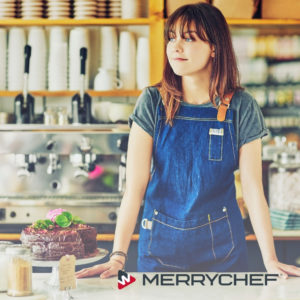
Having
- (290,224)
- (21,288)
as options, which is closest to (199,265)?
(21,288)

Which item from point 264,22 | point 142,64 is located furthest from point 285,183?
point 142,64

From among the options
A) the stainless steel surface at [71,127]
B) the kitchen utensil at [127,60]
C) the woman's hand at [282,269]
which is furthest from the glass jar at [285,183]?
the woman's hand at [282,269]

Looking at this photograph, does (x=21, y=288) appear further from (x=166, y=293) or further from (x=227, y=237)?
(x=227, y=237)

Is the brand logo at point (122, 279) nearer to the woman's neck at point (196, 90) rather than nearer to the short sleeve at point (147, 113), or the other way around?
Result: the short sleeve at point (147, 113)

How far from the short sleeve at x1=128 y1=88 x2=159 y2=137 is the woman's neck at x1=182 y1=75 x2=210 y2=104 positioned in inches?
3.9

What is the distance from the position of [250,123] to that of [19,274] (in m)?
0.84

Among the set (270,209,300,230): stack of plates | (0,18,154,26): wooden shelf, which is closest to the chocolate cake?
(270,209,300,230): stack of plates

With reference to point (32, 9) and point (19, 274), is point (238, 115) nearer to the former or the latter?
point (19, 274)

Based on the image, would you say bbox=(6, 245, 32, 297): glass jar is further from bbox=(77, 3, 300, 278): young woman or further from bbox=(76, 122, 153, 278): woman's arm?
bbox=(77, 3, 300, 278): young woman

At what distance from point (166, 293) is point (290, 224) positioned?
166 cm

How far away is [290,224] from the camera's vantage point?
2.99 metres

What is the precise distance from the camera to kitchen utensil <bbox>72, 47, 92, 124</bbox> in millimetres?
3322

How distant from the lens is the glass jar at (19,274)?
1434 millimetres

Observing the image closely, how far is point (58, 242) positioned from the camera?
1645mm
